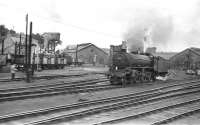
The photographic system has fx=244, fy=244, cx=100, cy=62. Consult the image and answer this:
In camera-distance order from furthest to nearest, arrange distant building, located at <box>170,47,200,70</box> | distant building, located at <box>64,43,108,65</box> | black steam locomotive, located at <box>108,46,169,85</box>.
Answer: distant building, located at <box>170,47,200,70</box> < distant building, located at <box>64,43,108,65</box> < black steam locomotive, located at <box>108,46,169,85</box>

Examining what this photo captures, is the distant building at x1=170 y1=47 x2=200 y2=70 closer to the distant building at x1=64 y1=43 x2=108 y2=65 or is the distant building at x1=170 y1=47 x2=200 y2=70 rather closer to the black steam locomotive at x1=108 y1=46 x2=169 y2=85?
the distant building at x1=64 y1=43 x2=108 y2=65

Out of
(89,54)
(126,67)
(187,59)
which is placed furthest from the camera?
(187,59)

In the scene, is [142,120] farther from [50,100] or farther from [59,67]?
[59,67]

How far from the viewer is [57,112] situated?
10.0m

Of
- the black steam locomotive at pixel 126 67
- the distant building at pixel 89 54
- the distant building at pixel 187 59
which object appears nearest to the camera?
the black steam locomotive at pixel 126 67

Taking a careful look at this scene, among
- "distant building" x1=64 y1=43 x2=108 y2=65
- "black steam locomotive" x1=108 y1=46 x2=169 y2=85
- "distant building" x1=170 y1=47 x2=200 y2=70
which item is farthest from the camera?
"distant building" x1=170 y1=47 x2=200 y2=70

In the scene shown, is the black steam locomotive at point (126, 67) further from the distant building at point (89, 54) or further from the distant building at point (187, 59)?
the distant building at point (187, 59)

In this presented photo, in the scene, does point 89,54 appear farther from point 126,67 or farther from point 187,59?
point 126,67

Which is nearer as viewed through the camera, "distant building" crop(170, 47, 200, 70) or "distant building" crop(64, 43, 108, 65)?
"distant building" crop(64, 43, 108, 65)

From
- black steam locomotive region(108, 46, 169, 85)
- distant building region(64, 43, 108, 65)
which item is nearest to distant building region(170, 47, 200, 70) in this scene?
distant building region(64, 43, 108, 65)

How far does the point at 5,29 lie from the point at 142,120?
71.7 m

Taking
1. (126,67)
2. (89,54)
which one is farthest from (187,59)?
(126,67)

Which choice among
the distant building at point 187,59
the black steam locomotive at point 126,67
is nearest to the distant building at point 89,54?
the distant building at point 187,59

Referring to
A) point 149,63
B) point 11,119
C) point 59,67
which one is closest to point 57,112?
point 11,119
